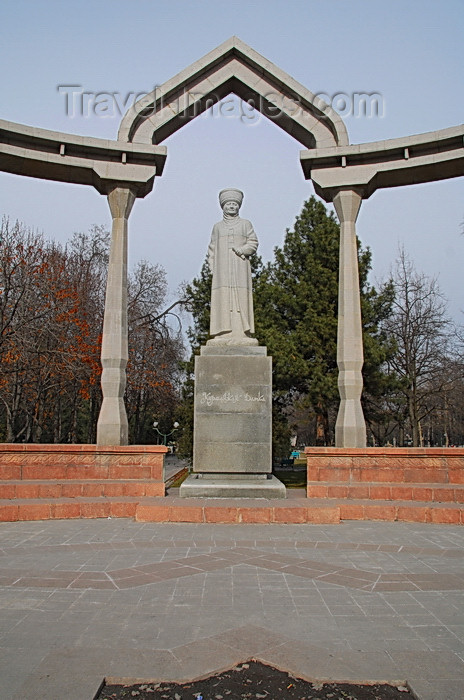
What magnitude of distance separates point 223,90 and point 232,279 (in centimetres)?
519

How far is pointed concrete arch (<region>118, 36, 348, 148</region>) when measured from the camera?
12.4 meters

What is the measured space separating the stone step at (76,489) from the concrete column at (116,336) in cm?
166

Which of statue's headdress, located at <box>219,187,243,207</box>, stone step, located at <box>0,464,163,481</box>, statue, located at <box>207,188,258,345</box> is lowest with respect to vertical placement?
stone step, located at <box>0,464,163,481</box>

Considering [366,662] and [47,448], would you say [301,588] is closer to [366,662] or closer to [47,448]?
[366,662]

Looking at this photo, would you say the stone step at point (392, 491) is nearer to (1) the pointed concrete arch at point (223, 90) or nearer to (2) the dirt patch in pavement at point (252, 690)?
(2) the dirt patch in pavement at point (252, 690)

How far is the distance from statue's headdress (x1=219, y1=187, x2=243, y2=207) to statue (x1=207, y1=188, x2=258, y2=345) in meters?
0.02

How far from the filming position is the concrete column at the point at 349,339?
11438 millimetres

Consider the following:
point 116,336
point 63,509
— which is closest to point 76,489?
point 63,509

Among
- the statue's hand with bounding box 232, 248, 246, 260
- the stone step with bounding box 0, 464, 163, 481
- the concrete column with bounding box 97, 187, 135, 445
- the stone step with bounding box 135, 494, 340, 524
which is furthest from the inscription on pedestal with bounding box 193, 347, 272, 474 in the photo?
the concrete column with bounding box 97, 187, 135, 445

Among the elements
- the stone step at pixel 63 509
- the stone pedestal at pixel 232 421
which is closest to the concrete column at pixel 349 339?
the stone pedestal at pixel 232 421

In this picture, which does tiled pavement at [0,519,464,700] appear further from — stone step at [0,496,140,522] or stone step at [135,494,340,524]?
stone step at [0,496,140,522]

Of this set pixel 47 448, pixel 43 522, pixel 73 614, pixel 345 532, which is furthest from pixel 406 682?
pixel 47 448

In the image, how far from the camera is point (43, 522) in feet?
27.4

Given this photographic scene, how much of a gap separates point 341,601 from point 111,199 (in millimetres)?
9925
